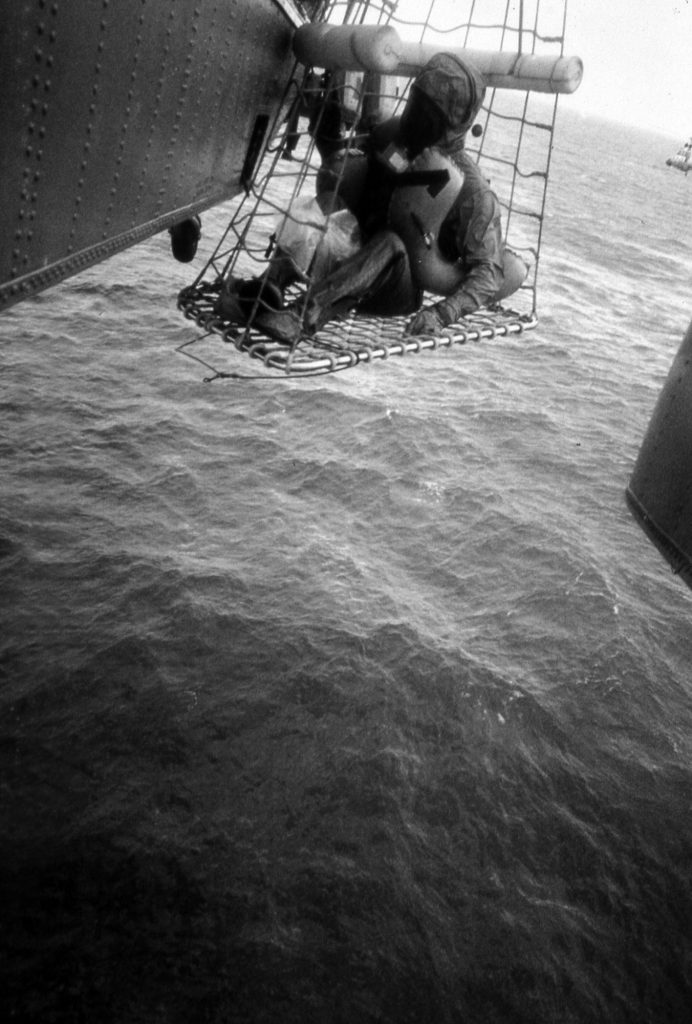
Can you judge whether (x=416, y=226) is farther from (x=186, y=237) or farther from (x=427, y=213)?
(x=186, y=237)

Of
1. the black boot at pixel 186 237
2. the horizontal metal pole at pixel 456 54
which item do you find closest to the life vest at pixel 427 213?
the horizontal metal pole at pixel 456 54

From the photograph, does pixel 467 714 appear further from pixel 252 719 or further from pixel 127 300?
pixel 127 300

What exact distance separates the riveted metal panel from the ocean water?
6.64m

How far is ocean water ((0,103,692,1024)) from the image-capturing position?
28.0ft

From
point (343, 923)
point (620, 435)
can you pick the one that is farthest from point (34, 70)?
point (620, 435)

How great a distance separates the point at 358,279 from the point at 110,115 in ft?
8.17

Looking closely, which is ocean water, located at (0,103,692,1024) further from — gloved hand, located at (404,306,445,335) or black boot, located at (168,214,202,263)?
gloved hand, located at (404,306,445,335)

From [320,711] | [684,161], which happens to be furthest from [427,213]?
[684,161]

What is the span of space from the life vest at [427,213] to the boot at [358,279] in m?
0.34

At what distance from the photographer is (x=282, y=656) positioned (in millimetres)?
11953

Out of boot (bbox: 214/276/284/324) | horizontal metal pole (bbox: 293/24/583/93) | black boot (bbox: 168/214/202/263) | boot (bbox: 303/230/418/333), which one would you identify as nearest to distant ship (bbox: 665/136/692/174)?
black boot (bbox: 168/214/202/263)

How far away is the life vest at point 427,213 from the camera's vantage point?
272 inches

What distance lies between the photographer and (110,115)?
4969 mm

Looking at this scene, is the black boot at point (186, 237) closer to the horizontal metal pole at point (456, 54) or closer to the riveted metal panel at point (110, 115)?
the riveted metal panel at point (110, 115)
